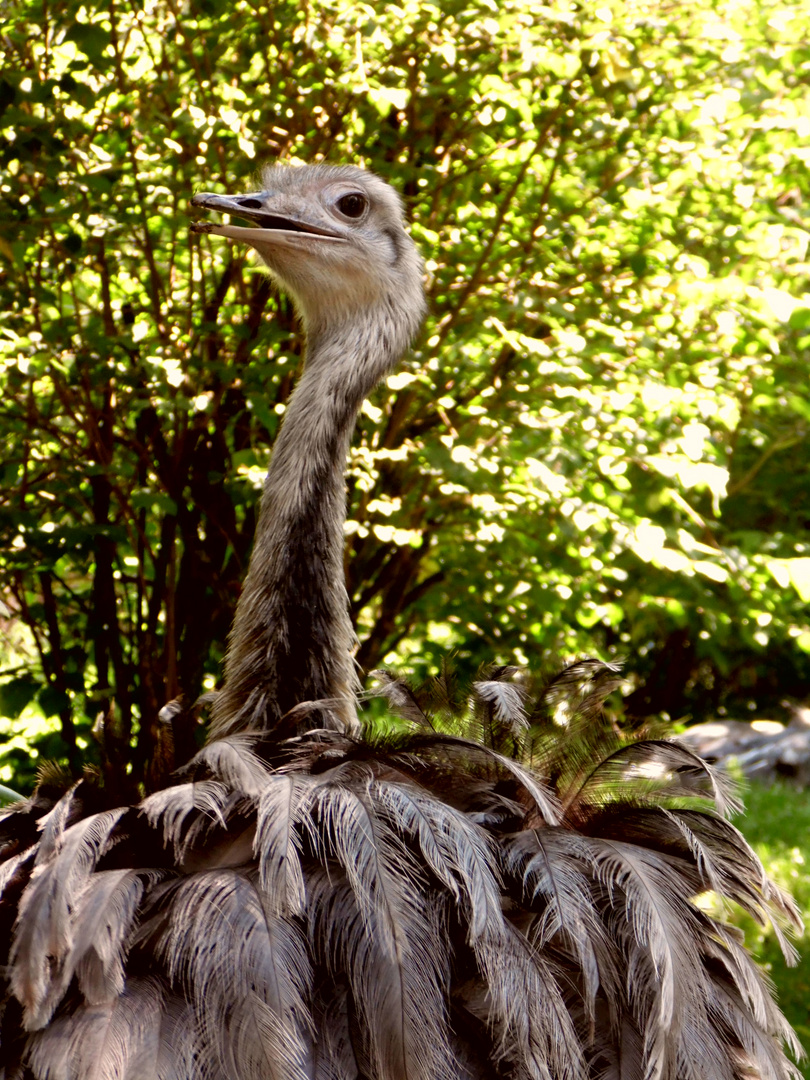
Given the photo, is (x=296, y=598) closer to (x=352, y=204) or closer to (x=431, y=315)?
(x=352, y=204)

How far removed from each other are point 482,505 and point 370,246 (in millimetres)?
1454

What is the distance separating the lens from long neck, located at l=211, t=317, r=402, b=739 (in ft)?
7.80

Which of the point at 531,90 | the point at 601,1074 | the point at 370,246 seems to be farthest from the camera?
the point at 531,90

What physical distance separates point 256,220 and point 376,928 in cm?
164

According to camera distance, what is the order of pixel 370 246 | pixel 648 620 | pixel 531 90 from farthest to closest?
pixel 648 620
pixel 531 90
pixel 370 246

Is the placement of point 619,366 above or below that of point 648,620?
above

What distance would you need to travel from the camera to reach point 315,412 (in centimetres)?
253

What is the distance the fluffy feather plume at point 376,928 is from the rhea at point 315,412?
364 mm

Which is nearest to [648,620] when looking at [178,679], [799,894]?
[799,894]

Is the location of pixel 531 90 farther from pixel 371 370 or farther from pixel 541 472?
pixel 371 370

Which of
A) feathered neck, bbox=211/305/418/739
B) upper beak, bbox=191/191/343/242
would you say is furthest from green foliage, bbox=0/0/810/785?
feathered neck, bbox=211/305/418/739

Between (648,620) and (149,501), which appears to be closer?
(149,501)

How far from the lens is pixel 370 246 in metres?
2.83

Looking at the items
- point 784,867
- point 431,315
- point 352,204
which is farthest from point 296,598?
point 784,867
